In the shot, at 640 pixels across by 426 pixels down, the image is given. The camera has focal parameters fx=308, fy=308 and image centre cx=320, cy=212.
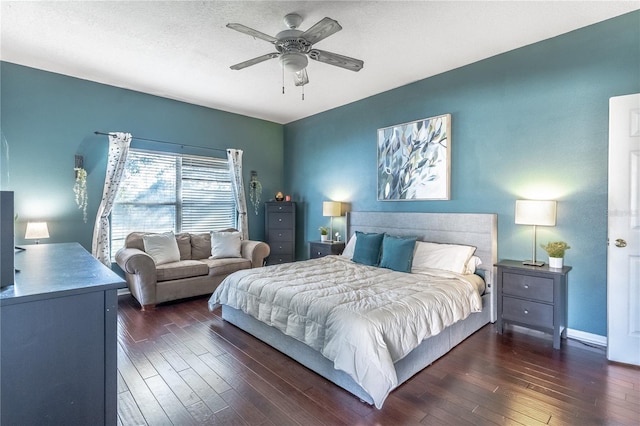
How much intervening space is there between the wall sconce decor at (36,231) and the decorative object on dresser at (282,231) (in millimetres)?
3192

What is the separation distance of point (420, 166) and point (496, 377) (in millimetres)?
2629

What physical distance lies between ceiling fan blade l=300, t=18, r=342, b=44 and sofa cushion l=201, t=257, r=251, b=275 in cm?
325

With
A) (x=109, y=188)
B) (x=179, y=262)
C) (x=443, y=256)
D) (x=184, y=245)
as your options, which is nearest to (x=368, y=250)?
(x=443, y=256)

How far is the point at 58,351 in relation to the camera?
1196 millimetres

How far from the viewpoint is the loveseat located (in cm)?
382

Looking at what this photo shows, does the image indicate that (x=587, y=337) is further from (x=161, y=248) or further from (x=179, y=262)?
(x=161, y=248)

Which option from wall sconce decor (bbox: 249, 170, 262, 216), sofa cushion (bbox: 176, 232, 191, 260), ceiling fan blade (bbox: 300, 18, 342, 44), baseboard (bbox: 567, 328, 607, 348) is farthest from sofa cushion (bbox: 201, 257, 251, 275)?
baseboard (bbox: 567, 328, 607, 348)

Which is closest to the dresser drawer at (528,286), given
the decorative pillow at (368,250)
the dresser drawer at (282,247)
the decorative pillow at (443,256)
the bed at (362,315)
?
the bed at (362,315)

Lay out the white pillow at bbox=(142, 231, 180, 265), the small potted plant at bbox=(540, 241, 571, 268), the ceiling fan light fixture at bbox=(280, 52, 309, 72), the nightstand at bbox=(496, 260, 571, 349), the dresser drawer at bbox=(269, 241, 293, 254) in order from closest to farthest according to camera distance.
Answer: the ceiling fan light fixture at bbox=(280, 52, 309, 72)
the nightstand at bbox=(496, 260, 571, 349)
the small potted plant at bbox=(540, 241, 571, 268)
the white pillow at bbox=(142, 231, 180, 265)
the dresser drawer at bbox=(269, 241, 293, 254)

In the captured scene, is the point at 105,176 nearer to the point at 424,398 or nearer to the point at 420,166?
the point at 420,166

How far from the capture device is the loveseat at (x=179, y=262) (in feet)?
12.5

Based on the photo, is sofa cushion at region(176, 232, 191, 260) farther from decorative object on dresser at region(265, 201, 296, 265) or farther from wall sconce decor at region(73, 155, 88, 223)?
decorative object on dresser at region(265, 201, 296, 265)

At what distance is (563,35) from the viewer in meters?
3.07

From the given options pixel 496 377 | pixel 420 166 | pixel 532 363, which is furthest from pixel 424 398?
pixel 420 166
